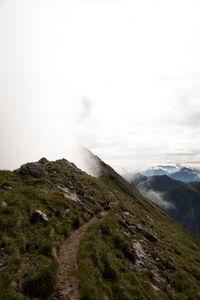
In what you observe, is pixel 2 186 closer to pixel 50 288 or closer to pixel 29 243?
pixel 29 243

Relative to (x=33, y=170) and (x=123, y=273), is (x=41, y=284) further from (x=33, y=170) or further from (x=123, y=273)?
(x=33, y=170)

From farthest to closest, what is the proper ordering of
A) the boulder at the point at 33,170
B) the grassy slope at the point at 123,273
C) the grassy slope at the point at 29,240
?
the boulder at the point at 33,170
the grassy slope at the point at 123,273
the grassy slope at the point at 29,240

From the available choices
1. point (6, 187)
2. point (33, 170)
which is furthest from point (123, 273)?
point (33, 170)

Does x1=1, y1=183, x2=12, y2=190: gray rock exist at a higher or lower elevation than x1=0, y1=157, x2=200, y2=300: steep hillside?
higher

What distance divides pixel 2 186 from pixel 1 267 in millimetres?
13679

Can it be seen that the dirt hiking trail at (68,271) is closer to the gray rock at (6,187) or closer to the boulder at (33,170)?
the gray rock at (6,187)

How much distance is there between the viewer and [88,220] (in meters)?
23.4

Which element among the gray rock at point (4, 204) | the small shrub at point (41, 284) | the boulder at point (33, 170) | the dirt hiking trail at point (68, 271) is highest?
the boulder at point (33, 170)

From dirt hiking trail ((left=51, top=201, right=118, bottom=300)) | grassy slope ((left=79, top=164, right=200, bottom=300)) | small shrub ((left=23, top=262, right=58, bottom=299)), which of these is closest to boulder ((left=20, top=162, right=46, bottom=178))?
grassy slope ((left=79, top=164, right=200, bottom=300))

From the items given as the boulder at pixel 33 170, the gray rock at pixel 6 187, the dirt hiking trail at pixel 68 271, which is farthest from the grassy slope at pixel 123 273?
the boulder at pixel 33 170

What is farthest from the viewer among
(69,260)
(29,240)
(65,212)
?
(65,212)

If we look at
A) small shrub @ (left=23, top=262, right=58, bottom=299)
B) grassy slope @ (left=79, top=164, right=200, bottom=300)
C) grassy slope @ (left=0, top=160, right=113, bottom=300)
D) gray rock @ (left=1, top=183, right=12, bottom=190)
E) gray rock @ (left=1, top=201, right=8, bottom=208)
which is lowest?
grassy slope @ (left=79, top=164, right=200, bottom=300)

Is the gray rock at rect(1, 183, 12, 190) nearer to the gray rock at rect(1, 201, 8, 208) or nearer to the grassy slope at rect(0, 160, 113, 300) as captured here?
the grassy slope at rect(0, 160, 113, 300)

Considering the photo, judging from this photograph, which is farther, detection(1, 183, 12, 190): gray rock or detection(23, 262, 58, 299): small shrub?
detection(1, 183, 12, 190): gray rock
